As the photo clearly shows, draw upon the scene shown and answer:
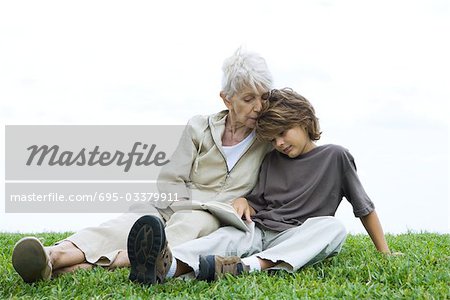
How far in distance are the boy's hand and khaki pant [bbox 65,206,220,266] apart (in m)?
0.16

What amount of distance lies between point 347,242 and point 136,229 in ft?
8.65

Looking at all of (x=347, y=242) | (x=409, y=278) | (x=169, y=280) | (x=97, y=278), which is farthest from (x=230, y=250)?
(x=347, y=242)

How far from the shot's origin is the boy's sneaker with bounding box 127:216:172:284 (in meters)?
3.25

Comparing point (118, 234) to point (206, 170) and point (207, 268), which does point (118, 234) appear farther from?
point (207, 268)

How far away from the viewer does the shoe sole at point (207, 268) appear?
354 cm

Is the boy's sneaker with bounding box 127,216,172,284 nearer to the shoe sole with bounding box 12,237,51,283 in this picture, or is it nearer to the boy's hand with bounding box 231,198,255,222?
the shoe sole with bounding box 12,237,51,283

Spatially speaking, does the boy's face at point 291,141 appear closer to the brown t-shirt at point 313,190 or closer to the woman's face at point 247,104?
the brown t-shirt at point 313,190

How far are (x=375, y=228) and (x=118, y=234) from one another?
5.51 feet

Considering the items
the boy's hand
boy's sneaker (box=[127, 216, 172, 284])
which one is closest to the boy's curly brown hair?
the boy's hand

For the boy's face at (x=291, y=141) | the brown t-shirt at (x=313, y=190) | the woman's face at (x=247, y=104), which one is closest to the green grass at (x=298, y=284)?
the brown t-shirt at (x=313, y=190)

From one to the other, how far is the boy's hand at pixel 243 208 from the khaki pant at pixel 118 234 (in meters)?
0.16

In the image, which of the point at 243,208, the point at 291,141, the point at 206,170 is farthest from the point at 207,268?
the point at 291,141

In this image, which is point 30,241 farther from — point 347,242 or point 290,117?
point 347,242

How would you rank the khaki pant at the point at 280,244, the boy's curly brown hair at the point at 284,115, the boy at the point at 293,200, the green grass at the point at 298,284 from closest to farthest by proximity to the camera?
the green grass at the point at 298,284, the khaki pant at the point at 280,244, the boy at the point at 293,200, the boy's curly brown hair at the point at 284,115
